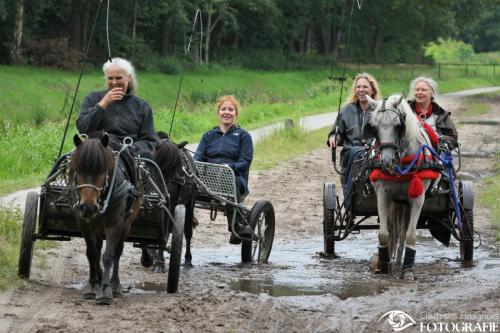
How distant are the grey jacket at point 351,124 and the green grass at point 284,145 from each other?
8.49 meters

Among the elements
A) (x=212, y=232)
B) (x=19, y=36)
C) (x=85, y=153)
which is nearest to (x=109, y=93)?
(x=85, y=153)

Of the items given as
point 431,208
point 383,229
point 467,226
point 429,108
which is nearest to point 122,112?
point 383,229

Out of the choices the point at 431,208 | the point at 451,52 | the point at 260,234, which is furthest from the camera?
the point at 451,52

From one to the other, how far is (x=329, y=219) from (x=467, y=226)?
145cm

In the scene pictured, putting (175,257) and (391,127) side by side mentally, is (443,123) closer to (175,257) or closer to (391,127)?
(391,127)

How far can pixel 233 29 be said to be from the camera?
67.6 m

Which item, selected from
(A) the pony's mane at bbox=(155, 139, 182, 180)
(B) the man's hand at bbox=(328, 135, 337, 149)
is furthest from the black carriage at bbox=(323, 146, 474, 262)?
(A) the pony's mane at bbox=(155, 139, 182, 180)

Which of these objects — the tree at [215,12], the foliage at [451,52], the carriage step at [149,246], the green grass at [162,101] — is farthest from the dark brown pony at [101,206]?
the foliage at [451,52]

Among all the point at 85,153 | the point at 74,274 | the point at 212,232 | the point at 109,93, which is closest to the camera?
the point at 85,153

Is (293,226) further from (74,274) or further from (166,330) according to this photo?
(166,330)

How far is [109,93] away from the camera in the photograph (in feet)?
29.6

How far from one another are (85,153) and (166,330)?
5.17ft

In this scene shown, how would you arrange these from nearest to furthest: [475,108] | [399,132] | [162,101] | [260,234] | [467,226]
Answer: [399,132]
[467,226]
[260,234]
[475,108]
[162,101]

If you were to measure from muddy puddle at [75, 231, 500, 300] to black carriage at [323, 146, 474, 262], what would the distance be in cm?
29
